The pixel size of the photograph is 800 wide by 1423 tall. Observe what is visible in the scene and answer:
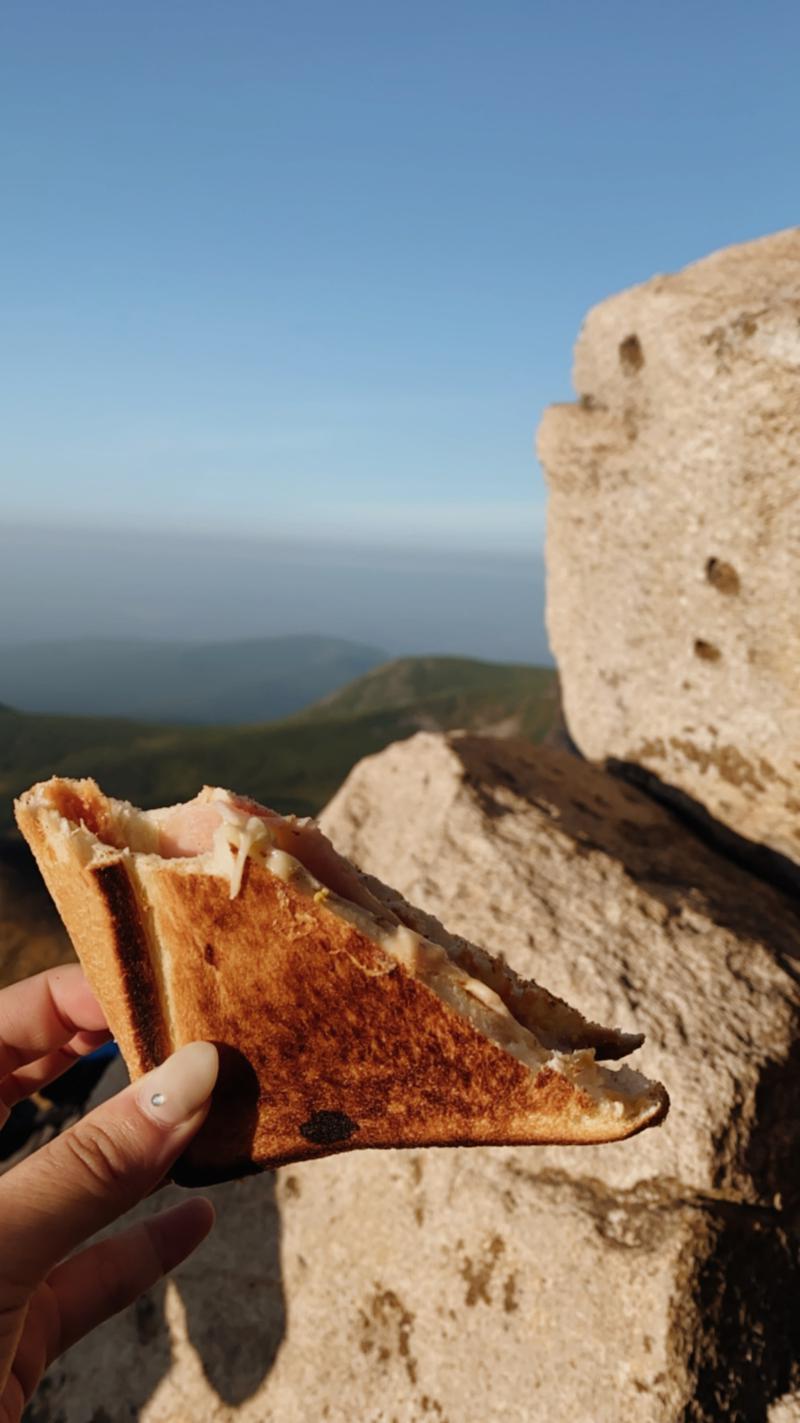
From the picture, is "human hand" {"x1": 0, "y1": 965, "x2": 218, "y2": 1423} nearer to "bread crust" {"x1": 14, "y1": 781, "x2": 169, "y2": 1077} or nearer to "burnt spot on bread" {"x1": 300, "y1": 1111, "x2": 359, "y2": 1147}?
"bread crust" {"x1": 14, "y1": 781, "x2": 169, "y2": 1077}

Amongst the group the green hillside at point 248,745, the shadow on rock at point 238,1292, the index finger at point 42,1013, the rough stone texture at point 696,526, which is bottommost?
the green hillside at point 248,745

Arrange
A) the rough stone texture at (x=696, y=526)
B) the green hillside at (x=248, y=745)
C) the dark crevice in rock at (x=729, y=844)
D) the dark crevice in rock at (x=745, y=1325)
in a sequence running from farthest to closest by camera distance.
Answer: the green hillside at (x=248, y=745) → the dark crevice in rock at (x=729, y=844) → the rough stone texture at (x=696, y=526) → the dark crevice in rock at (x=745, y=1325)

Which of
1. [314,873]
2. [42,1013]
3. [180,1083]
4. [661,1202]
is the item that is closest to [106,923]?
[180,1083]

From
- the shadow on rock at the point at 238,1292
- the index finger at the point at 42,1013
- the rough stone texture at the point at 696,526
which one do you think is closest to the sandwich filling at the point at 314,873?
the index finger at the point at 42,1013

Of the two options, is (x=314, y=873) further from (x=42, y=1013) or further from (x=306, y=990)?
(x=42, y=1013)

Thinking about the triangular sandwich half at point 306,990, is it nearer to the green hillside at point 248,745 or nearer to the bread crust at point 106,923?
the bread crust at point 106,923

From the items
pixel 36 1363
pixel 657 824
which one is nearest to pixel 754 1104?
pixel 657 824

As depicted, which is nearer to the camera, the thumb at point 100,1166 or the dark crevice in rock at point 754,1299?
A: the thumb at point 100,1166
